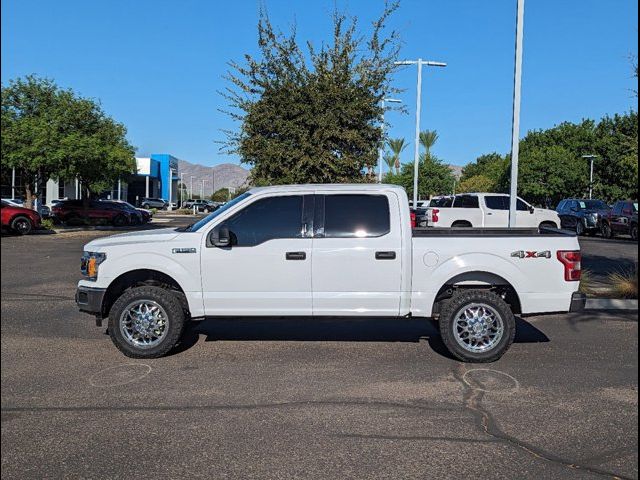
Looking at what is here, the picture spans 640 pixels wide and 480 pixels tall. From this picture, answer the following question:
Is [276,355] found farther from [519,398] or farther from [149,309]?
[519,398]

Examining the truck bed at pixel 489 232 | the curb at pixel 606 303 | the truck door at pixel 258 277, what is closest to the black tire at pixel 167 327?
the truck door at pixel 258 277

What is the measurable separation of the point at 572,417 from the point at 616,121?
51639 millimetres

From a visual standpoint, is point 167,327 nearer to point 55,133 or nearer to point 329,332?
point 329,332

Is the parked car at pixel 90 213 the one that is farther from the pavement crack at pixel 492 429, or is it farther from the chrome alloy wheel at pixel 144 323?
the pavement crack at pixel 492 429

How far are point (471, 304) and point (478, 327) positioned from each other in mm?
255

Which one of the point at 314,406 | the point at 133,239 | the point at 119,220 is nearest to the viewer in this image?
the point at 314,406

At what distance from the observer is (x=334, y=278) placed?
6207 millimetres

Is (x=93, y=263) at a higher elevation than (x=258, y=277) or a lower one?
higher

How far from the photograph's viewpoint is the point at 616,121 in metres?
49.2

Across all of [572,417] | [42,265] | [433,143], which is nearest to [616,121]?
[433,143]

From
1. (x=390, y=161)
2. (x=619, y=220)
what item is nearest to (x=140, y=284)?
(x=619, y=220)

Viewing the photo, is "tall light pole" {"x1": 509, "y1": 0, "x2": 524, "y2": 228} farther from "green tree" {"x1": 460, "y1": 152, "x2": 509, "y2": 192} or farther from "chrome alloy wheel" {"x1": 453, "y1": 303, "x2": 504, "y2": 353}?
"green tree" {"x1": 460, "y1": 152, "x2": 509, "y2": 192}

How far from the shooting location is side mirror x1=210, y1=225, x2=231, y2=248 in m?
6.04

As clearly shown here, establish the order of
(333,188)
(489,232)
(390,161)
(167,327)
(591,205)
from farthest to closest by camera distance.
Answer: (390,161), (591,205), (489,232), (333,188), (167,327)
